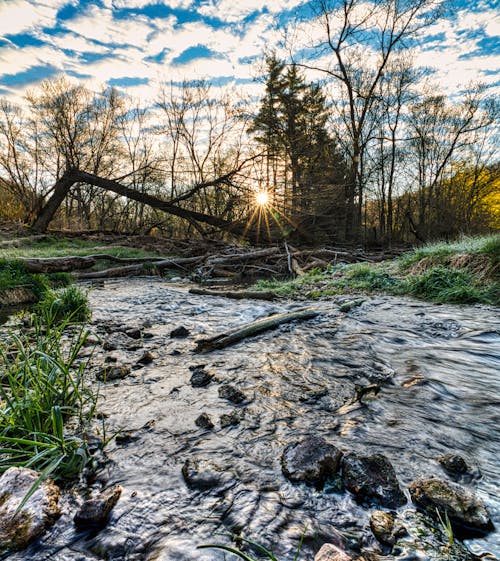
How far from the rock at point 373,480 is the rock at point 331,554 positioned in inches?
12.8

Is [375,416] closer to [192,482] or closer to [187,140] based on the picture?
[192,482]

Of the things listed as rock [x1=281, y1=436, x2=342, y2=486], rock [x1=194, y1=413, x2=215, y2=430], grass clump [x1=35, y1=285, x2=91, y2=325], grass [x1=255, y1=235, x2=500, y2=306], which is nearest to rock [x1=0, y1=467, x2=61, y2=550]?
rock [x1=194, y1=413, x2=215, y2=430]

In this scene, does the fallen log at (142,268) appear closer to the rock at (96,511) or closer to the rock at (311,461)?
the rock at (96,511)

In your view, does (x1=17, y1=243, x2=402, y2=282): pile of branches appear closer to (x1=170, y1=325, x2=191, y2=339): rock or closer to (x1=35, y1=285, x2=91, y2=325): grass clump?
(x1=35, y1=285, x2=91, y2=325): grass clump

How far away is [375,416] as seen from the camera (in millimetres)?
2113

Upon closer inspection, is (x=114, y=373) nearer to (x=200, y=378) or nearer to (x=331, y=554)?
(x=200, y=378)

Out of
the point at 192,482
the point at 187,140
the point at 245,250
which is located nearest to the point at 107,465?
the point at 192,482

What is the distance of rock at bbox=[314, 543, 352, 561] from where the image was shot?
3.55 ft

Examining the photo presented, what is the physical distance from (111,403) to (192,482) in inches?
42.4

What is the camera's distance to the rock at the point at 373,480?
138 cm

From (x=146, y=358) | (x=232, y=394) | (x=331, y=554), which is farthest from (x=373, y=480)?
(x=146, y=358)

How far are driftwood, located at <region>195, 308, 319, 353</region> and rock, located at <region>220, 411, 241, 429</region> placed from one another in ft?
4.76

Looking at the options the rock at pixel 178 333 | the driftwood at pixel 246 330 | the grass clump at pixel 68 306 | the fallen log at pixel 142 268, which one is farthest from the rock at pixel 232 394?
the fallen log at pixel 142 268

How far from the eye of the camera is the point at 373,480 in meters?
1.46
